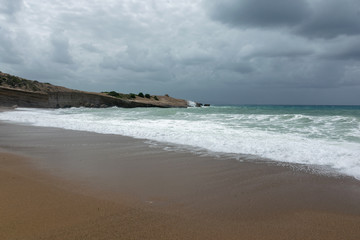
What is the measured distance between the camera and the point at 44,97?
118 ft

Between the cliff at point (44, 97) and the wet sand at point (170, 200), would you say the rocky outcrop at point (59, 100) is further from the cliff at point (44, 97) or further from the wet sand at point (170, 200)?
the wet sand at point (170, 200)

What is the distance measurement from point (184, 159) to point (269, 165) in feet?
6.09

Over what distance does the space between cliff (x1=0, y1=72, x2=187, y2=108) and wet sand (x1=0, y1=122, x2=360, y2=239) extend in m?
31.8

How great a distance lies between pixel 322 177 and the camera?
4.52 m

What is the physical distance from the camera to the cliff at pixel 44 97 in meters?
32.2

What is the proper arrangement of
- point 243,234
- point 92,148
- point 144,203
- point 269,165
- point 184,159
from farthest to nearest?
point 92,148, point 184,159, point 269,165, point 144,203, point 243,234

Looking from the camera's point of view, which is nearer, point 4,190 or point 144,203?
point 144,203

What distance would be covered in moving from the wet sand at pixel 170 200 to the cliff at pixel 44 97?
31819 millimetres

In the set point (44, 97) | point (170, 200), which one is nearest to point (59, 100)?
point (44, 97)

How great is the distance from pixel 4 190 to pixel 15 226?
134 cm

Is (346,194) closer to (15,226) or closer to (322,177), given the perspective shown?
(322,177)

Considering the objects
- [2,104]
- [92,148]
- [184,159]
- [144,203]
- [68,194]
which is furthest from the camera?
[2,104]

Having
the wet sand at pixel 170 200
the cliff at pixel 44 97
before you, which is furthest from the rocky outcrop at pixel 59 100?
the wet sand at pixel 170 200

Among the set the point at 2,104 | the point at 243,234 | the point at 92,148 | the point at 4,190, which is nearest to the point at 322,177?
the point at 243,234
